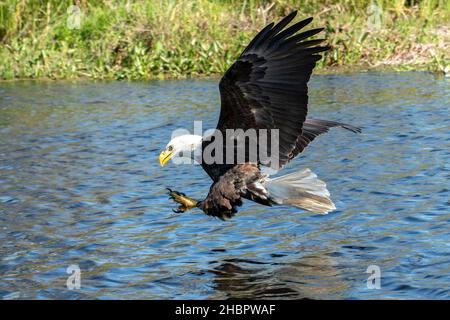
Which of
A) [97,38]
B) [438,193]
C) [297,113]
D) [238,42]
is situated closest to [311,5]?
[238,42]

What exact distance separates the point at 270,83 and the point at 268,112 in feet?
0.60

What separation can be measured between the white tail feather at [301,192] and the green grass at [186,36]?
Answer: 725 cm

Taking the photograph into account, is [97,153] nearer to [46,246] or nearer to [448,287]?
[46,246]

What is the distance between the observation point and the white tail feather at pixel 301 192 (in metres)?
5.91

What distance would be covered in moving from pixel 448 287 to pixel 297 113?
4.86ft

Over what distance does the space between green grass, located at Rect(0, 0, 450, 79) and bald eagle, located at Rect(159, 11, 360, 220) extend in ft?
24.1

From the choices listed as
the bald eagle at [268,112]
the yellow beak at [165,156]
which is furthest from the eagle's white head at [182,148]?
the bald eagle at [268,112]

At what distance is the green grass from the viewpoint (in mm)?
13422

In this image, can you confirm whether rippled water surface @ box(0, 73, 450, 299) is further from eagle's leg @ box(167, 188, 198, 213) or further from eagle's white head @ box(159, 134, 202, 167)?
eagle's white head @ box(159, 134, 202, 167)

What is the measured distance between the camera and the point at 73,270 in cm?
564

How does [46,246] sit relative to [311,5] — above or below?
below

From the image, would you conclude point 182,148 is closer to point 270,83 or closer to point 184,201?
point 184,201

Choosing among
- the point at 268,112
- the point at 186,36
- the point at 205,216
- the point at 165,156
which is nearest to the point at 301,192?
the point at 268,112

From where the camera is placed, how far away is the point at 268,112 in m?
5.80
